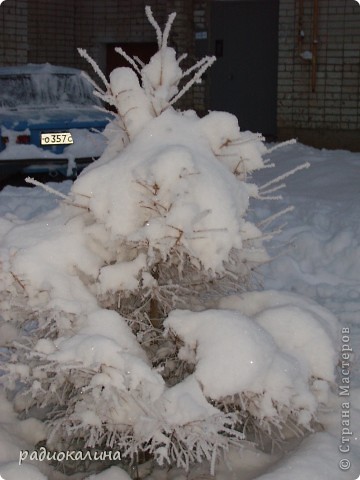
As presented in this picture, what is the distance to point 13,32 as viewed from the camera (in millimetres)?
14102

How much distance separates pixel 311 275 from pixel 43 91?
5.29 m

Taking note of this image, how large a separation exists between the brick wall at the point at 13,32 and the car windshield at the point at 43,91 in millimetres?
3442

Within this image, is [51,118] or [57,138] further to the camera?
[51,118]

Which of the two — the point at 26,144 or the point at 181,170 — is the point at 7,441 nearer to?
the point at 181,170

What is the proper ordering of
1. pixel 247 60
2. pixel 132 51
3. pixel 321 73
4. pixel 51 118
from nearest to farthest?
1. pixel 51 118
2. pixel 321 73
3. pixel 247 60
4. pixel 132 51

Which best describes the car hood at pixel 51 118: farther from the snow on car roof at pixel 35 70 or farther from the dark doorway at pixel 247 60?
the dark doorway at pixel 247 60

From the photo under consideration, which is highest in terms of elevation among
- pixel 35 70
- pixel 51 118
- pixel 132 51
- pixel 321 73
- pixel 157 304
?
pixel 132 51

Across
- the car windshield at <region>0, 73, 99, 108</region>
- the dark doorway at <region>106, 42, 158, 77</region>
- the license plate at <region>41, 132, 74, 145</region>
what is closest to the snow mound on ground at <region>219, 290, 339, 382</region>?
the license plate at <region>41, 132, 74, 145</region>

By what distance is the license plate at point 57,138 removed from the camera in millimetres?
9633

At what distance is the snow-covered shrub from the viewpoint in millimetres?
3225

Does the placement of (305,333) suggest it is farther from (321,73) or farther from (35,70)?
(321,73)

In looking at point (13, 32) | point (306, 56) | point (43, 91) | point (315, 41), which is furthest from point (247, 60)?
point (43, 91)

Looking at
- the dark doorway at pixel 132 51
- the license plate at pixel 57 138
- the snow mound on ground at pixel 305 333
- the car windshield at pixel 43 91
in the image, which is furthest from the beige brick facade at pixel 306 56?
the snow mound on ground at pixel 305 333

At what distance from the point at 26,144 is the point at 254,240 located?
634 cm
